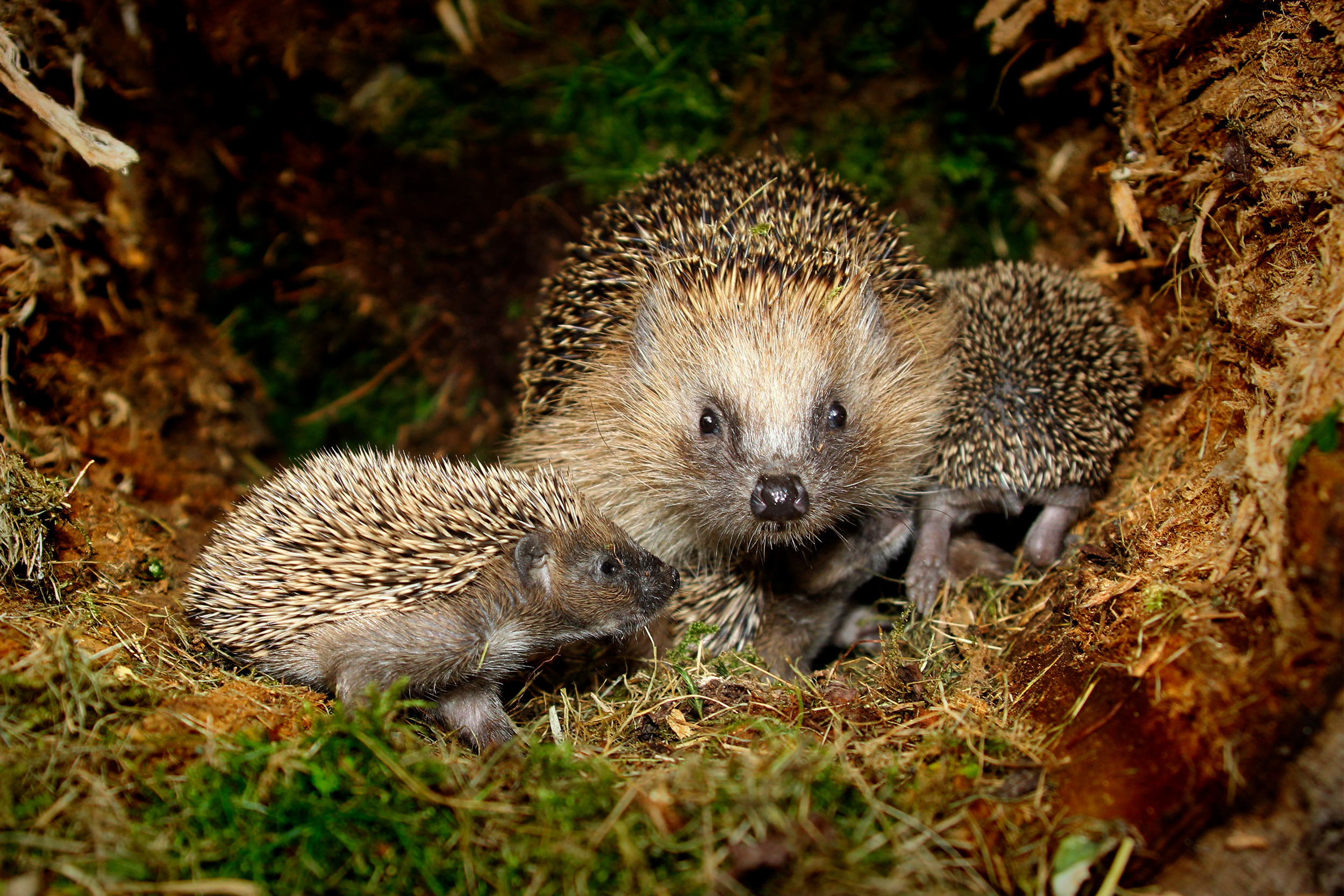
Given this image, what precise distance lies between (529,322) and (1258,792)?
16.2ft

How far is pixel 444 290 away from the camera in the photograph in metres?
6.03

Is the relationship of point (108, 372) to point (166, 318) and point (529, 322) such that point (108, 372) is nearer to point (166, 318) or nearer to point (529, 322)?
point (166, 318)

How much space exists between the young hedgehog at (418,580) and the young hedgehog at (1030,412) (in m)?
1.57

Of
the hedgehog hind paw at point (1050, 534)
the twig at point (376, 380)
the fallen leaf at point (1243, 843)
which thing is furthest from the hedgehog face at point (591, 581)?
the twig at point (376, 380)

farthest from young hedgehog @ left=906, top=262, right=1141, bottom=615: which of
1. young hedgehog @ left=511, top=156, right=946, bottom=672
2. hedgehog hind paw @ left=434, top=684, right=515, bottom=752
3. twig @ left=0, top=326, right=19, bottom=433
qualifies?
twig @ left=0, top=326, right=19, bottom=433

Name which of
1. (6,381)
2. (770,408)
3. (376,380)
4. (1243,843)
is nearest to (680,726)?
(770,408)

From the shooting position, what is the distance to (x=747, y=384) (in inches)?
152

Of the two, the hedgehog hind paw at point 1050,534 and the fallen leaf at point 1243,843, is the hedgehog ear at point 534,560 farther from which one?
the fallen leaf at point 1243,843

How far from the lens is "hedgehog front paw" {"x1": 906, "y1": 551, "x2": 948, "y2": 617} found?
4.23 meters

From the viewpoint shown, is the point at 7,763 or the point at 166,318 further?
the point at 166,318

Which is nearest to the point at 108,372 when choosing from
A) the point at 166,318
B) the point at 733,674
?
the point at 166,318

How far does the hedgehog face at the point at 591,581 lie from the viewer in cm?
373

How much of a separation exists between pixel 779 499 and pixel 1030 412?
1.41 meters

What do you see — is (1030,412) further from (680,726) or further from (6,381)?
(6,381)
